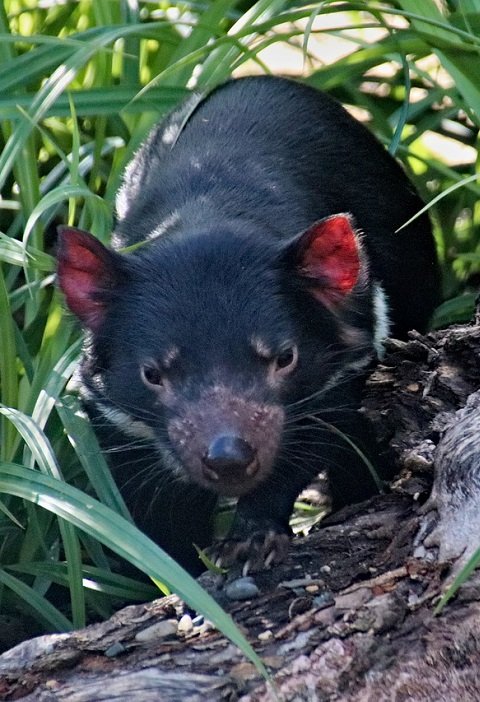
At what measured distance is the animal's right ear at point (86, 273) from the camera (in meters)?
2.58

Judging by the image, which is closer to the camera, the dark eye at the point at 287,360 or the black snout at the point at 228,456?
the black snout at the point at 228,456

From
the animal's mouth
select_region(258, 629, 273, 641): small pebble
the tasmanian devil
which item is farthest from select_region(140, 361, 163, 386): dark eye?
select_region(258, 629, 273, 641): small pebble

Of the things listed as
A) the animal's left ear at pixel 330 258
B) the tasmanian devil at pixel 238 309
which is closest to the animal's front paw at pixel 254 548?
the tasmanian devil at pixel 238 309

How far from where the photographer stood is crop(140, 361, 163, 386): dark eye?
2.54 m

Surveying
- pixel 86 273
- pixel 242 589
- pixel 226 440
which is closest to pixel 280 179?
pixel 86 273

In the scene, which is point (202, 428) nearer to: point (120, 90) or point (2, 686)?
point (2, 686)

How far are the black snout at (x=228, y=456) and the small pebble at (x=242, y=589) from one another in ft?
0.78

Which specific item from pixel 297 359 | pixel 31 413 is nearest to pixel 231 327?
pixel 297 359

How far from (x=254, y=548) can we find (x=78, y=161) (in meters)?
1.06

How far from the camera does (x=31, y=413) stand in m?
2.95

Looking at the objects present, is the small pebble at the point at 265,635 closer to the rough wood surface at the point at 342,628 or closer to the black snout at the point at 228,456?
the rough wood surface at the point at 342,628

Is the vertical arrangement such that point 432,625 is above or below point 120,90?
below

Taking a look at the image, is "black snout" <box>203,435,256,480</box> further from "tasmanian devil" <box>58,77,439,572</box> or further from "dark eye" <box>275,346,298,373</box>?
"dark eye" <box>275,346,298,373</box>

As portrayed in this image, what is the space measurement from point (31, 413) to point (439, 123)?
1.81 metres
